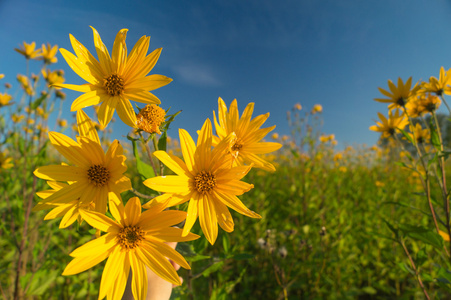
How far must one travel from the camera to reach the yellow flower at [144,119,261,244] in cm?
50

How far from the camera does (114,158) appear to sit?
50 cm

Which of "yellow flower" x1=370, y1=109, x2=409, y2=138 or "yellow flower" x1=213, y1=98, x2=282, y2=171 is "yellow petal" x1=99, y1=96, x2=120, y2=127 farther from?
"yellow flower" x1=370, y1=109, x2=409, y2=138

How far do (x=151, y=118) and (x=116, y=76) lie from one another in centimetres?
17

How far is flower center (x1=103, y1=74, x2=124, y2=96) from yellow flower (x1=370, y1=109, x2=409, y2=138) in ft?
4.88

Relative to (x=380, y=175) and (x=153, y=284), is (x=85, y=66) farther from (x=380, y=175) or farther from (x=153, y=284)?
(x=380, y=175)

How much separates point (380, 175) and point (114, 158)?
5.21 meters

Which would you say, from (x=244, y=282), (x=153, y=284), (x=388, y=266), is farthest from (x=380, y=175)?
(x=153, y=284)

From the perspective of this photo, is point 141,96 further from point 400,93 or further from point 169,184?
point 400,93

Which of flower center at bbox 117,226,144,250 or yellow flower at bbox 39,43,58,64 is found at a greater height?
yellow flower at bbox 39,43,58,64

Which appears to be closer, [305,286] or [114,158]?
[114,158]

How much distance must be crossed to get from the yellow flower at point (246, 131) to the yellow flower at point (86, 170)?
0.30 meters

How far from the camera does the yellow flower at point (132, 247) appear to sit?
0.47 metres

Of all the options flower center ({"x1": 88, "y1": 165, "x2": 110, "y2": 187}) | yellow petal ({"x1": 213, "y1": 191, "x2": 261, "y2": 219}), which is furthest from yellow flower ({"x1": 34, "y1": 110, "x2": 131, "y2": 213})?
yellow petal ({"x1": 213, "y1": 191, "x2": 261, "y2": 219})

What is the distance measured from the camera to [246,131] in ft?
2.24
